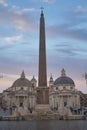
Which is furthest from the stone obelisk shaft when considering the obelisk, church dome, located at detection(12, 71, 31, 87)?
church dome, located at detection(12, 71, 31, 87)

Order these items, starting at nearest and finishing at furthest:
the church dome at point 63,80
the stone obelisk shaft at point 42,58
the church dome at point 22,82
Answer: the stone obelisk shaft at point 42,58 → the church dome at point 63,80 → the church dome at point 22,82

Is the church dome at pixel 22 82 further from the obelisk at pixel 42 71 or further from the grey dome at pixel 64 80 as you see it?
the obelisk at pixel 42 71

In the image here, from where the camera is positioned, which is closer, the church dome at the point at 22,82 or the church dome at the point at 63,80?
the church dome at the point at 63,80

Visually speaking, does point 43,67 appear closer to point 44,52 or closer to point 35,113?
point 44,52

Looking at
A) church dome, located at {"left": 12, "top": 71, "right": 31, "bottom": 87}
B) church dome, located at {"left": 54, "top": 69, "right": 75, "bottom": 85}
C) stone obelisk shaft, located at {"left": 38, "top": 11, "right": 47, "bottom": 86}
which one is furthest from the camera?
church dome, located at {"left": 12, "top": 71, "right": 31, "bottom": 87}

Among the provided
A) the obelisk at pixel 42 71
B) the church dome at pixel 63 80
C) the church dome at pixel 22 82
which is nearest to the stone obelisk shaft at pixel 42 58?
the obelisk at pixel 42 71

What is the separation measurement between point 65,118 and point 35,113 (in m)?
9.26

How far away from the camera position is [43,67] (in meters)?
89.2

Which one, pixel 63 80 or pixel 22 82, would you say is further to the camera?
pixel 22 82

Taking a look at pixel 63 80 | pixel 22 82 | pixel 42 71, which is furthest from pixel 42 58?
pixel 22 82

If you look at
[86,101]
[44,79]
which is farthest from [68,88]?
[44,79]

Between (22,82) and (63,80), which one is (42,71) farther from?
(22,82)

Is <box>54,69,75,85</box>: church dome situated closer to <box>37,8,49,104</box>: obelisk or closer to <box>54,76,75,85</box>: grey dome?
<box>54,76,75,85</box>: grey dome

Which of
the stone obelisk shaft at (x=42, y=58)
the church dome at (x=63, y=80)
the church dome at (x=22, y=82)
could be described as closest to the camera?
the stone obelisk shaft at (x=42, y=58)
